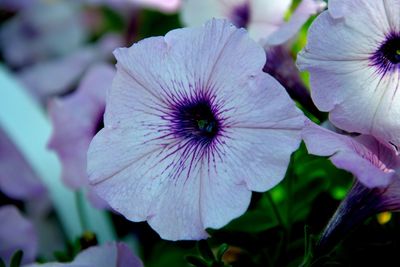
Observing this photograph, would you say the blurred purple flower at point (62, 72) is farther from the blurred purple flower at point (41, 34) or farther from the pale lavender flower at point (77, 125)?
the pale lavender flower at point (77, 125)

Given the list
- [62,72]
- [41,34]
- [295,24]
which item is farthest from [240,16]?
[41,34]

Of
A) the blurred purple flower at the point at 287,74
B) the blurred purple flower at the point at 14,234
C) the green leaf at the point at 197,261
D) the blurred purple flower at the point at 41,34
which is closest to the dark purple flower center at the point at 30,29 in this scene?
the blurred purple flower at the point at 41,34

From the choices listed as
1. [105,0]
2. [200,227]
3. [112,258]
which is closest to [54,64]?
[105,0]

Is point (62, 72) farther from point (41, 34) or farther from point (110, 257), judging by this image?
point (110, 257)

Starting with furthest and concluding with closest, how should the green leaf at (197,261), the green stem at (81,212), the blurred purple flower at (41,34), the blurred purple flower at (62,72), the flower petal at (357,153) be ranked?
1. the blurred purple flower at (41,34)
2. the blurred purple flower at (62,72)
3. the green stem at (81,212)
4. the green leaf at (197,261)
5. the flower petal at (357,153)

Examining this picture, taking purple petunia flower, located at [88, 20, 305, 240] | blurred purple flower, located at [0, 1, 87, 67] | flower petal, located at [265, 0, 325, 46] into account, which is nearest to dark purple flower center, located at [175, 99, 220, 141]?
purple petunia flower, located at [88, 20, 305, 240]

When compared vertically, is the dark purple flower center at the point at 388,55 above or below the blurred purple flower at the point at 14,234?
above

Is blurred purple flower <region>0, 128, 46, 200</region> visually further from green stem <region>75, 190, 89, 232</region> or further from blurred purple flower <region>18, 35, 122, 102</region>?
blurred purple flower <region>18, 35, 122, 102</region>
